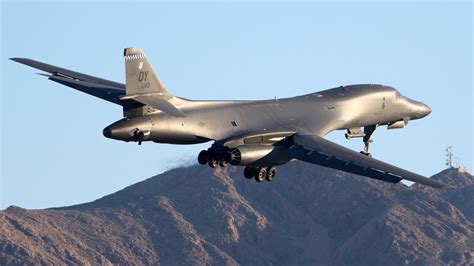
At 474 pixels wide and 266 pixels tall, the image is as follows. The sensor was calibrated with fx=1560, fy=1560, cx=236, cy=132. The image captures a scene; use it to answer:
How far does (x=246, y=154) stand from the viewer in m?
94.2

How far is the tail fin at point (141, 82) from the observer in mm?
92750

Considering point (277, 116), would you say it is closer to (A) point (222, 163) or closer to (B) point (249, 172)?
(B) point (249, 172)

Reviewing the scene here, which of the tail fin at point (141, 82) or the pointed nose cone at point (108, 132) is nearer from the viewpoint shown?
the pointed nose cone at point (108, 132)

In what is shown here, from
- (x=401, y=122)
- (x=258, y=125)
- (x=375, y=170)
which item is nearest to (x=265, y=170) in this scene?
(x=258, y=125)

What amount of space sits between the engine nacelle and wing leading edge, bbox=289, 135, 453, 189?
83.2 inches

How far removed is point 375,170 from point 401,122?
2011 centimetres

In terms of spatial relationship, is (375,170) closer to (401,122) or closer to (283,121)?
(283,121)

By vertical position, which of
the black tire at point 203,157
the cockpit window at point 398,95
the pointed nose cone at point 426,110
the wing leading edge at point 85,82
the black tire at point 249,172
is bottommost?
the black tire at point 249,172

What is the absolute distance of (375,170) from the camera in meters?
92.0

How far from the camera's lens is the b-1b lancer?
302ft

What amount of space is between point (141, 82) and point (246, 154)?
7.67m

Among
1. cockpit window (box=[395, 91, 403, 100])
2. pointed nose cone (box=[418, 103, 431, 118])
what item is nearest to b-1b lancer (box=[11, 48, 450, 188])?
cockpit window (box=[395, 91, 403, 100])

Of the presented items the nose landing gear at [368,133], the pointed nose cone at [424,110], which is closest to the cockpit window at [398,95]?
the pointed nose cone at [424,110]

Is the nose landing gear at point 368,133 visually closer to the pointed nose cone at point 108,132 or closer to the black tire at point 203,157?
the black tire at point 203,157
